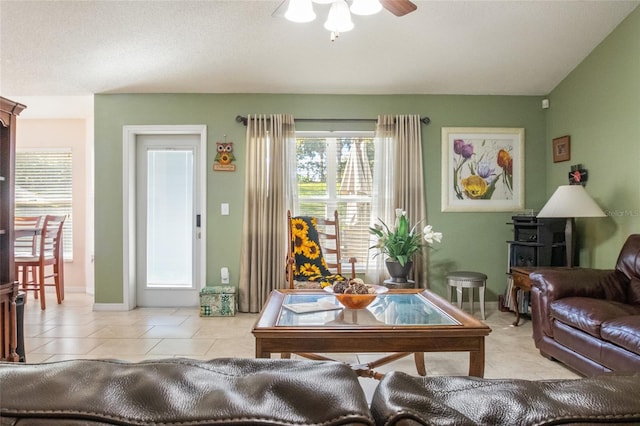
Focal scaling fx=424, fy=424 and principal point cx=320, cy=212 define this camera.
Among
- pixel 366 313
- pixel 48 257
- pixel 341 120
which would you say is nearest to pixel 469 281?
pixel 366 313

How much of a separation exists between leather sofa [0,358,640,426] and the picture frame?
464 centimetres

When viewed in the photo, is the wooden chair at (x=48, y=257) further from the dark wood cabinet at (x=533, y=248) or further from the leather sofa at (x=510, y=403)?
the leather sofa at (x=510, y=403)

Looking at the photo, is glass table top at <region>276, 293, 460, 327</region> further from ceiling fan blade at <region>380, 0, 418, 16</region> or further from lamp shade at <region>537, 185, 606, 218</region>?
ceiling fan blade at <region>380, 0, 418, 16</region>

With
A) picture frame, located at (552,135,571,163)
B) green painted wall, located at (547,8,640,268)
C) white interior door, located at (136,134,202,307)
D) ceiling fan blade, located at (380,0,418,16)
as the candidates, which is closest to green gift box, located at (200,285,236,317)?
white interior door, located at (136,134,202,307)

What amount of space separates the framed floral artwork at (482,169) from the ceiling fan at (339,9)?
2386 millimetres

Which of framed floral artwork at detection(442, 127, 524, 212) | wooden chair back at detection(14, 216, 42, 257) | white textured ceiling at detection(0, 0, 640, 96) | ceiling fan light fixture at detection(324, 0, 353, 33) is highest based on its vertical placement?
white textured ceiling at detection(0, 0, 640, 96)

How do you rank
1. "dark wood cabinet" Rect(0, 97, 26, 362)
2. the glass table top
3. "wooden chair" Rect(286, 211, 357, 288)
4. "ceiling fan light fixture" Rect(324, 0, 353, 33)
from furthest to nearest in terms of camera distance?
"wooden chair" Rect(286, 211, 357, 288)
"dark wood cabinet" Rect(0, 97, 26, 362)
"ceiling fan light fixture" Rect(324, 0, 353, 33)
the glass table top

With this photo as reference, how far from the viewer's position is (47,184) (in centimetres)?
590

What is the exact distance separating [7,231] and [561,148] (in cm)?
509

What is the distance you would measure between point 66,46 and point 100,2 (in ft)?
2.46

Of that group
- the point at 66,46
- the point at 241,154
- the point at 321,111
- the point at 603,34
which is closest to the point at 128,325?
the point at 241,154

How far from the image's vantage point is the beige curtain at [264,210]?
15.2 feet

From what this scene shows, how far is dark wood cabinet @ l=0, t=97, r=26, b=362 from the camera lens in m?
2.73

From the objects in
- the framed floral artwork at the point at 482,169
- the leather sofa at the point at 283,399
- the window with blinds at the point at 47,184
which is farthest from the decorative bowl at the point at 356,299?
the window with blinds at the point at 47,184
